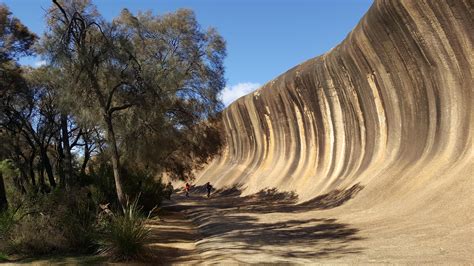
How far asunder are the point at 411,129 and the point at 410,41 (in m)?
3.13

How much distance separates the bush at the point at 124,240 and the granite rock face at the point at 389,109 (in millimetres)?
7361

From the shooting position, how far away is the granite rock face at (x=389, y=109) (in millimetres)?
14758

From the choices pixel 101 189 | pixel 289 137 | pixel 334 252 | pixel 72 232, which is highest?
pixel 289 137

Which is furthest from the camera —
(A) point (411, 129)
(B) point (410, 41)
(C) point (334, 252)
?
(A) point (411, 129)

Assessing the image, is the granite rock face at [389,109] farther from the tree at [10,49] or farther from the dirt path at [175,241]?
the tree at [10,49]

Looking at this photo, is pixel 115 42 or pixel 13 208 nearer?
pixel 13 208

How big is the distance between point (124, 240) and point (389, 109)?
44.3 ft

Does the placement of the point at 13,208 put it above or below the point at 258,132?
below

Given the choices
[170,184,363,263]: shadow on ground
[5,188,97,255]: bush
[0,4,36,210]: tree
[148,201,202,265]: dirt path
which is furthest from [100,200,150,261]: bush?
[0,4,36,210]: tree

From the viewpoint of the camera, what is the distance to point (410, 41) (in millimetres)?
16859

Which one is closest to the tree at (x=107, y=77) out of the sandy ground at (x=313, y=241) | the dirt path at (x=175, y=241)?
the dirt path at (x=175, y=241)

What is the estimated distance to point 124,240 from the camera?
9367mm

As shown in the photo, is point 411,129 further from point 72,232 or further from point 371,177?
point 72,232

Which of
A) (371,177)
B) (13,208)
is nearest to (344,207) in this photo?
(371,177)
